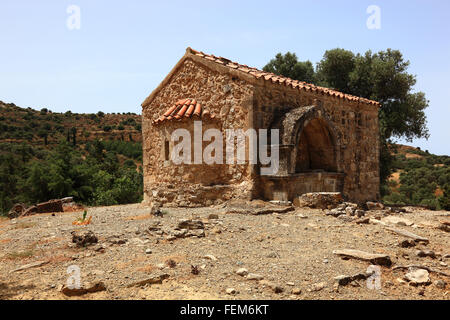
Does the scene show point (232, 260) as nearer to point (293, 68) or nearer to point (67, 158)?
point (67, 158)

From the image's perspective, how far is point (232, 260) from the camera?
4.67 meters

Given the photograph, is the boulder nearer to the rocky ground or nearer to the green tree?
the rocky ground

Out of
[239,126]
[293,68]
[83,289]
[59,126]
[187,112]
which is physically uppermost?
[293,68]

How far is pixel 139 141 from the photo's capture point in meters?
45.8

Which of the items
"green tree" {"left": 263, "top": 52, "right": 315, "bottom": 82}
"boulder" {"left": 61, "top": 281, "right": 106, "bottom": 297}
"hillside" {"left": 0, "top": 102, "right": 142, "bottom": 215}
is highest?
"green tree" {"left": 263, "top": 52, "right": 315, "bottom": 82}

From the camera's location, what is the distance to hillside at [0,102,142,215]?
663 inches

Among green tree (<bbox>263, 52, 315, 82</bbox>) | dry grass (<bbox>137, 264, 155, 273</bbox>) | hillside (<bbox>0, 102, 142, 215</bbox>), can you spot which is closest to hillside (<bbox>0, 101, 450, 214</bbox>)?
hillside (<bbox>0, 102, 142, 215</bbox>)

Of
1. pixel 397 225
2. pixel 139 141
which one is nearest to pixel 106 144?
pixel 139 141

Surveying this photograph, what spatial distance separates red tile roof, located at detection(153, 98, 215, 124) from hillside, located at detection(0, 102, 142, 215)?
317 inches

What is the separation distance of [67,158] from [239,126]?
12.6 metres

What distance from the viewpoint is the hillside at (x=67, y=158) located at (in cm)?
1684

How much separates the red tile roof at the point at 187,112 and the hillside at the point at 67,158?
26.4 feet

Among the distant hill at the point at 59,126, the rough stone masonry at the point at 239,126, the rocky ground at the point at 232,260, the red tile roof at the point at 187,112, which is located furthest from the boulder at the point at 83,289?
the distant hill at the point at 59,126
